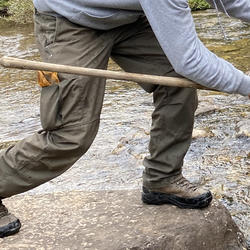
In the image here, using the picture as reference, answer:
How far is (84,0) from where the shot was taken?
9.58 feet

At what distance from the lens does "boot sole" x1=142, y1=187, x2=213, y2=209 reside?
3.52 m

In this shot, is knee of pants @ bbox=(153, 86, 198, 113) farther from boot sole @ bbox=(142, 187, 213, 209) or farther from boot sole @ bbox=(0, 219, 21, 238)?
boot sole @ bbox=(0, 219, 21, 238)

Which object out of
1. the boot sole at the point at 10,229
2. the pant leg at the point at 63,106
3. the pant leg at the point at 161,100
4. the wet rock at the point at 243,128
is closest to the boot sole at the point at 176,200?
the pant leg at the point at 161,100

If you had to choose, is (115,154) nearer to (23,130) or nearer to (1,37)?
(23,130)

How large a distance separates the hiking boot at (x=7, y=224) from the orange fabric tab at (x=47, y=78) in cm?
84

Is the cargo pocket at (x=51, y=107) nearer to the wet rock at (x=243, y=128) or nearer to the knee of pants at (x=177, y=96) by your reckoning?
the knee of pants at (x=177, y=96)

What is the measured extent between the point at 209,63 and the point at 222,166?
2346 mm

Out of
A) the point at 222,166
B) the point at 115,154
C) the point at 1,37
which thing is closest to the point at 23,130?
the point at 115,154

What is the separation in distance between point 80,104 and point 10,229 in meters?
0.87

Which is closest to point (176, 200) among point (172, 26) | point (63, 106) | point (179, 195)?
point (179, 195)

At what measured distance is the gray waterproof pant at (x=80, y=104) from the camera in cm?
304

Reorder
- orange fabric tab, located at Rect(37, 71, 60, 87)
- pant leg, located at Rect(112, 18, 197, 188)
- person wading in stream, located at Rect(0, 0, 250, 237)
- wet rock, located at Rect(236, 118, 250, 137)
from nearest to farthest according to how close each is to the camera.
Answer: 1. person wading in stream, located at Rect(0, 0, 250, 237)
2. orange fabric tab, located at Rect(37, 71, 60, 87)
3. pant leg, located at Rect(112, 18, 197, 188)
4. wet rock, located at Rect(236, 118, 250, 137)

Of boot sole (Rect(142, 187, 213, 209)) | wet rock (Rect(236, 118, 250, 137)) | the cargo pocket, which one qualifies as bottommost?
wet rock (Rect(236, 118, 250, 137))

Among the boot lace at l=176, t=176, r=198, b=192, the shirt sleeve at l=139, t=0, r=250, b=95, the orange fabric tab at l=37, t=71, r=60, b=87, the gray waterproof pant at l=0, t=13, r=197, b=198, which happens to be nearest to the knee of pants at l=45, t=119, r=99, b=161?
the gray waterproof pant at l=0, t=13, r=197, b=198
